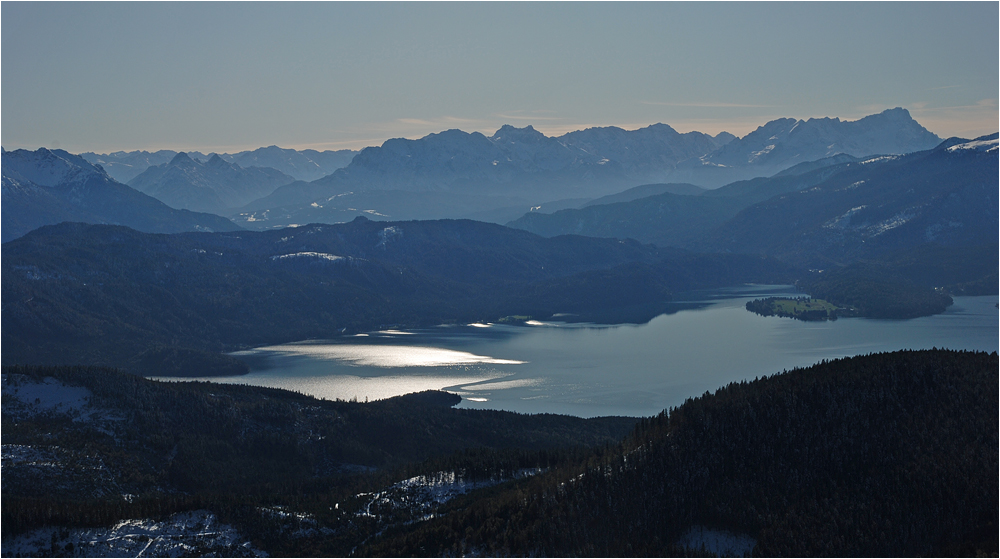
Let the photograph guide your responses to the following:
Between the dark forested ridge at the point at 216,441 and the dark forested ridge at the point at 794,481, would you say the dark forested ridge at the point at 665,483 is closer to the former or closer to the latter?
the dark forested ridge at the point at 794,481

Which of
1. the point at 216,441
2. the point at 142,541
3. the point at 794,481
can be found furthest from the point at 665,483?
the point at 216,441

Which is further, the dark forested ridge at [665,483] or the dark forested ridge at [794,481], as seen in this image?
the dark forested ridge at [665,483]

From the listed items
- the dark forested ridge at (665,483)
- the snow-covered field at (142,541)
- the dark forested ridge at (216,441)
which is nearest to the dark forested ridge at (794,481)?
the dark forested ridge at (665,483)

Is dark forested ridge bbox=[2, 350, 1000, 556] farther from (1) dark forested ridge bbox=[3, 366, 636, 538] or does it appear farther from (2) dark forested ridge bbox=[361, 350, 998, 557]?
(1) dark forested ridge bbox=[3, 366, 636, 538]

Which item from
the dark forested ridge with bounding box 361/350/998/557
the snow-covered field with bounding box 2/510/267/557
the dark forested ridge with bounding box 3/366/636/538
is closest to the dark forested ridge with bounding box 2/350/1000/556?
the dark forested ridge with bounding box 361/350/998/557

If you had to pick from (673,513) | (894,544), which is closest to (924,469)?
(894,544)
